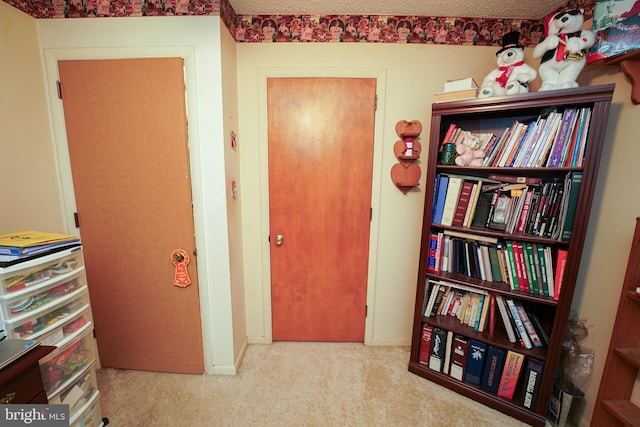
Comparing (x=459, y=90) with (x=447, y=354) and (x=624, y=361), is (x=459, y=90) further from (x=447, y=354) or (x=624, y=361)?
(x=447, y=354)

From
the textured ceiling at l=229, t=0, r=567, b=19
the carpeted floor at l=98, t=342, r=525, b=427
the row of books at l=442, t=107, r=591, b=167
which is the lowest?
the carpeted floor at l=98, t=342, r=525, b=427

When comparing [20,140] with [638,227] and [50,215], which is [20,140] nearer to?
[50,215]

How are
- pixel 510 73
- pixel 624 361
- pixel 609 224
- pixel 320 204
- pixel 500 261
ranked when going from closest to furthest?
1. pixel 624 361
2. pixel 609 224
3. pixel 510 73
4. pixel 500 261
5. pixel 320 204

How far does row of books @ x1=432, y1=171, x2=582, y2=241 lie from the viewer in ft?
3.84

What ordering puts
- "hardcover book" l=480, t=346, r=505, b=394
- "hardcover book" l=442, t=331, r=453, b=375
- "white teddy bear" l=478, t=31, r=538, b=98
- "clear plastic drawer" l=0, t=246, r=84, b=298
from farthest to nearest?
"hardcover book" l=442, t=331, r=453, b=375, "hardcover book" l=480, t=346, r=505, b=394, "white teddy bear" l=478, t=31, r=538, b=98, "clear plastic drawer" l=0, t=246, r=84, b=298

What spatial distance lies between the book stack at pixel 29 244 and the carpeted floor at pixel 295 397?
1.08 m

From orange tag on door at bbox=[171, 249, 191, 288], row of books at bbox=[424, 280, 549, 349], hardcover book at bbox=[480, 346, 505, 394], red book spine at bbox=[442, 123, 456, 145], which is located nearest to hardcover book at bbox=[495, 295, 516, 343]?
row of books at bbox=[424, 280, 549, 349]

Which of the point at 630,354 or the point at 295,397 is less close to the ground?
the point at 630,354

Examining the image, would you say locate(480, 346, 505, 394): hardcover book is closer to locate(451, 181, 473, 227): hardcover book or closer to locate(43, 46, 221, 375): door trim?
locate(451, 181, 473, 227): hardcover book

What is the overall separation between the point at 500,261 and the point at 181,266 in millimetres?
1981

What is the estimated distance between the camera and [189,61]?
132 centimetres

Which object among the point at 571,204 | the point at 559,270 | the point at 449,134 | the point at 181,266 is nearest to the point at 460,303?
the point at 559,270

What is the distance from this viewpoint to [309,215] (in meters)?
1.74

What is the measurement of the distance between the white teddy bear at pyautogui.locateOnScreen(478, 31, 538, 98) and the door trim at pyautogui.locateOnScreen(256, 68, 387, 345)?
0.62 metres
